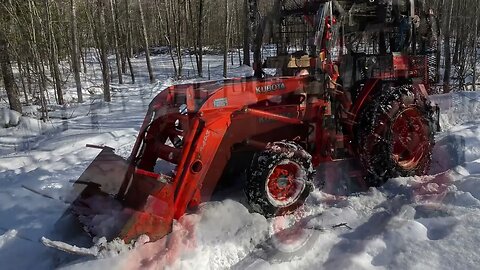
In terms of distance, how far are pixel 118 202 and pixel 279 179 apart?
5.23ft

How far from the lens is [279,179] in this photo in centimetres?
432

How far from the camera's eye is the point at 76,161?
6984 millimetres

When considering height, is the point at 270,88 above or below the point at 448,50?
above

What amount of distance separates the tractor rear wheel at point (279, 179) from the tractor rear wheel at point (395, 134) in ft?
3.52

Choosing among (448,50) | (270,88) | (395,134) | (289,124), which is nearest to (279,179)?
(289,124)

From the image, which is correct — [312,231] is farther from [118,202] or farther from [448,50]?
[448,50]

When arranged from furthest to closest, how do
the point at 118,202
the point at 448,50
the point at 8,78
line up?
1. the point at 448,50
2. the point at 8,78
3. the point at 118,202

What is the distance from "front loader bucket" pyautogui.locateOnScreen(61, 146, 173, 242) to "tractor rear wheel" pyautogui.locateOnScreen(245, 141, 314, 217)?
0.88 metres

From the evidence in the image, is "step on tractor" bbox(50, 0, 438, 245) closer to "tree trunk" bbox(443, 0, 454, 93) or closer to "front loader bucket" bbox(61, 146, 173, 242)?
"front loader bucket" bbox(61, 146, 173, 242)

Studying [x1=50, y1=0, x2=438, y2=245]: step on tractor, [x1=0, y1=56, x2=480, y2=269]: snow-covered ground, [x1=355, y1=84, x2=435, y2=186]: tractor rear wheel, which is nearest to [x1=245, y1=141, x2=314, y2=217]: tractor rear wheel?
[x1=50, y1=0, x2=438, y2=245]: step on tractor

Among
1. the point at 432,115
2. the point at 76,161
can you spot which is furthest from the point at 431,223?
the point at 76,161

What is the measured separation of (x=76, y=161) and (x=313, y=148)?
162 inches

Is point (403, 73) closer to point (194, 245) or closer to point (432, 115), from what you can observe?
point (432, 115)

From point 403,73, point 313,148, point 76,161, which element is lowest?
point 76,161
